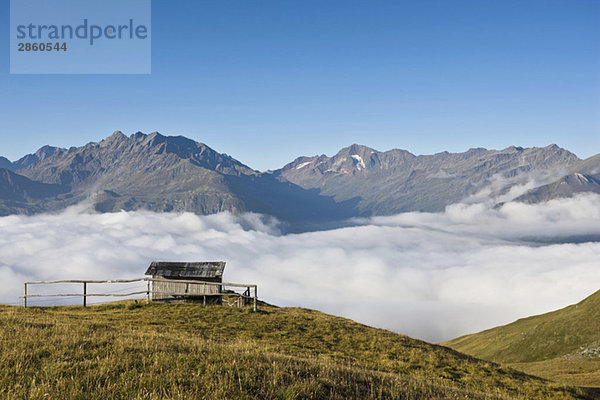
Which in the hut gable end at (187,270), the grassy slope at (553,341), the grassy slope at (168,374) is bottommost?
the grassy slope at (553,341)

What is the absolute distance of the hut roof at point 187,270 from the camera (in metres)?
45.0

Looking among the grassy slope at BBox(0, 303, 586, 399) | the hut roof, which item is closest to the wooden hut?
the hut roof

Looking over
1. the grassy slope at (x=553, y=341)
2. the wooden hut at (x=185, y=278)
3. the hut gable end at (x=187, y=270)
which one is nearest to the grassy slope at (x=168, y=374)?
the wooden hut at (x=185, y=278)

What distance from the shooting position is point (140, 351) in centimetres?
1265

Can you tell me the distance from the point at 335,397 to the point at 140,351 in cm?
695

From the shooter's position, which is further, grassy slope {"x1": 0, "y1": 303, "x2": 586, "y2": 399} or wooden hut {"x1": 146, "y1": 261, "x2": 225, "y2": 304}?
wooden hut {"x1": 146, "y1": 261, "x2": 225, "y2": 304}

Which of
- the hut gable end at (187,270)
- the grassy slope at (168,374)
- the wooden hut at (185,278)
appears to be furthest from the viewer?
the hut gable end at (187,270)

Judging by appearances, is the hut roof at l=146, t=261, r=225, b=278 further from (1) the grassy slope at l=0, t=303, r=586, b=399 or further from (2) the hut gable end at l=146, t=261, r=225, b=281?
(1) the grassy slope at l=0, t=303, r=586, b=399

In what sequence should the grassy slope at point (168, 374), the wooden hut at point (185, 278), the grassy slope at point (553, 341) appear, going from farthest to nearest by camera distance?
the grassy slope at point (553, 341) < the wooden hut at point (185, 278) < the grassy slope at point (168, 374)

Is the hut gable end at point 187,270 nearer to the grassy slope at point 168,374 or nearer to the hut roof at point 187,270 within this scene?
the hut roof at point 187,270

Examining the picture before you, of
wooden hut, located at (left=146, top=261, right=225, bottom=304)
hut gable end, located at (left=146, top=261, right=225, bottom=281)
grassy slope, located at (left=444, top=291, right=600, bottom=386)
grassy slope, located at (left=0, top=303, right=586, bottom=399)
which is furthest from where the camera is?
grassy slope, located at (left=444, top=291, right=600, bottom=386)

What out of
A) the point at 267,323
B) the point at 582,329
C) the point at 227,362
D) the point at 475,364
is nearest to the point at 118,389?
the point at 227,362

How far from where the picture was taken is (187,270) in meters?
45.6

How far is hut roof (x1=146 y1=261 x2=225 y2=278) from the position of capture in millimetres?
45000
